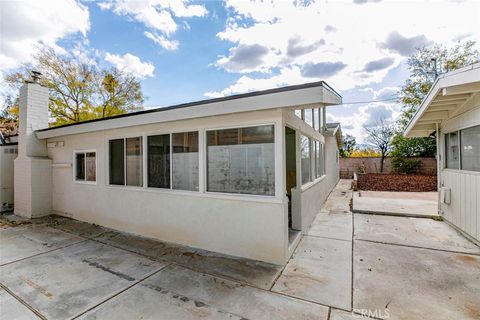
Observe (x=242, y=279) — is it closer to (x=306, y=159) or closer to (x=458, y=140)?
(x=306, y=159)

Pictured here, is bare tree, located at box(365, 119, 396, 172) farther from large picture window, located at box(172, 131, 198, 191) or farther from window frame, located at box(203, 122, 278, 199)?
large picture window, located at box(172, 131, 198, 191)

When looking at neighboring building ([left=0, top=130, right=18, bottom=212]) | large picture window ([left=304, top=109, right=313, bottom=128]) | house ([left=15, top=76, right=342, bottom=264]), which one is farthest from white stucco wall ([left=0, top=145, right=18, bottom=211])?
large picture window ([left=304, top=109, right=313, bottom=128])

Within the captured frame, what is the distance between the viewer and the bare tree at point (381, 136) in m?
19.1

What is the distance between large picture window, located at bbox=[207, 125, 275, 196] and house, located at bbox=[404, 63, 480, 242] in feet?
10.6

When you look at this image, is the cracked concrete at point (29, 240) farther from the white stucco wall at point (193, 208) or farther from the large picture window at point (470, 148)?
the large picture window at point (470, 148)

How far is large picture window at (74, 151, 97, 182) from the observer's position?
6102mm

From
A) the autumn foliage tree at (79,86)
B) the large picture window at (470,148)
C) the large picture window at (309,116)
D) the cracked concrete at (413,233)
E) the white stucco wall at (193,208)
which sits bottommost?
the cracked concrete at (413,233)

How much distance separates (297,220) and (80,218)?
6145mm

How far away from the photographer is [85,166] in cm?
636

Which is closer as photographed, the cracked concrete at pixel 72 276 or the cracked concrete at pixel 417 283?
the cracked concrete at pixel 417 283

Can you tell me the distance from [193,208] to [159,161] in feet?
4.52

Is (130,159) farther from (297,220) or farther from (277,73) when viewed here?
(277,73)

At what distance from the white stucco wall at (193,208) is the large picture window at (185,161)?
139mm

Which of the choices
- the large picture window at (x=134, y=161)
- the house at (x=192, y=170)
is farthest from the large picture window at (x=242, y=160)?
the large picture window at (x=134, y=161)
